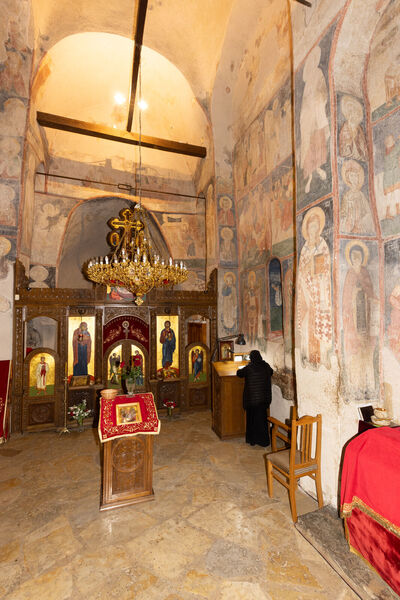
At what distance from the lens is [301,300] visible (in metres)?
5.15

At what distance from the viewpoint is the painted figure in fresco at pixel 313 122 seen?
4.77 meters

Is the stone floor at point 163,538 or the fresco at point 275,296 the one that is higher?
the fresco at point 275,296

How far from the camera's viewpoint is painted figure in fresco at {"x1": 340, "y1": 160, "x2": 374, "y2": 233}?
452 centimetres

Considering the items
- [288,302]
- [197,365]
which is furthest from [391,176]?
[197,365]

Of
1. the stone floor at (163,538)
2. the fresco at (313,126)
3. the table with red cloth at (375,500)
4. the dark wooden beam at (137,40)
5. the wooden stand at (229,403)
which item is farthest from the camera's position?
the wooden stand at (229,403)

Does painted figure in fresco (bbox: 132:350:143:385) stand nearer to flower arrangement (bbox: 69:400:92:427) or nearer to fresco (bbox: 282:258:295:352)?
flower arrangement (bbox: 69:400:92:427)

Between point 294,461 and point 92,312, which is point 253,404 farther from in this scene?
point 92,312

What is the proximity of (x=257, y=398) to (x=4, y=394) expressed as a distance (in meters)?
6.10

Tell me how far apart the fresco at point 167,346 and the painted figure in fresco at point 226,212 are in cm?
337

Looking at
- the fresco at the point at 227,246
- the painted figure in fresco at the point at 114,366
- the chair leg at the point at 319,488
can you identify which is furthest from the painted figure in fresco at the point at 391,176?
the painted figure in fresco at the point at 114,366

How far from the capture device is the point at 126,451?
15.1 ft

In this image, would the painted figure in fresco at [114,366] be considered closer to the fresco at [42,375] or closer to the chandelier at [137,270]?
the fresco at [42,375]

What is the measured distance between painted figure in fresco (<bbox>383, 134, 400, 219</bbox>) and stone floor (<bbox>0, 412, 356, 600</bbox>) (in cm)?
476

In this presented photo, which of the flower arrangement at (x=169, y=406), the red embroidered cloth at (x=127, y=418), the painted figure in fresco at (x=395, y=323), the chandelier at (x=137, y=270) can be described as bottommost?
the flower arrangement at (x=169, y=406)
